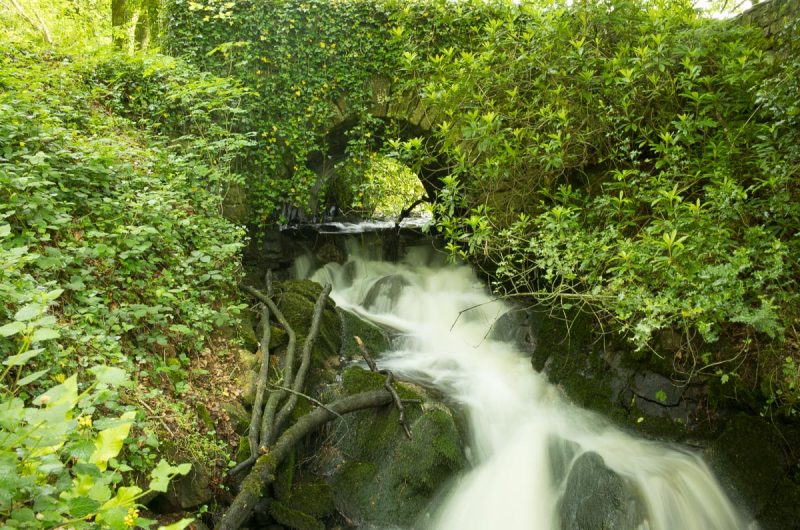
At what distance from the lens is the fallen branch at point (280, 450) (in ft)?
10.8

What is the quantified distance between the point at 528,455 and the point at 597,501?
2.59 feet

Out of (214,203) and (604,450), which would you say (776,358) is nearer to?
(604,450)

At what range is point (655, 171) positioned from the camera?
5207 millimetres

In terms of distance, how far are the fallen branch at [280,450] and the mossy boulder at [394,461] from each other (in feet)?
0.70

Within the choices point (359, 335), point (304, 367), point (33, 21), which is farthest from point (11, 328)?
point (33, 21)

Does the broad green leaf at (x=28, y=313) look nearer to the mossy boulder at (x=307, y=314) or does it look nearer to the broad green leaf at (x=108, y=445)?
the broad green leaf at (x=108, y=445)

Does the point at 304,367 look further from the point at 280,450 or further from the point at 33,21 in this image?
the point at 33,21

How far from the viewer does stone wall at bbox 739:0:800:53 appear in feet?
13.3

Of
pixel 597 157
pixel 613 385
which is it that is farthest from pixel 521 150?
pixel 613 385

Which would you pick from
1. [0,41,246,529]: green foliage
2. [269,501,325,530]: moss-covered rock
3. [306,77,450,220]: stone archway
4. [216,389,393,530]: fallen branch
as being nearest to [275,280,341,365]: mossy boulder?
[0,41,246,529]: green foliage

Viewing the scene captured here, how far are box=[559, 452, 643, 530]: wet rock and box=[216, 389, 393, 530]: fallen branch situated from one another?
5.80 ft

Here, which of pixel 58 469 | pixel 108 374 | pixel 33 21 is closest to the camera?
pixel 58 469

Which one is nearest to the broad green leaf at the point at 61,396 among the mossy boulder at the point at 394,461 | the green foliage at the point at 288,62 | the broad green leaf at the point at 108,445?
the broad green leaf at the point at 108,445

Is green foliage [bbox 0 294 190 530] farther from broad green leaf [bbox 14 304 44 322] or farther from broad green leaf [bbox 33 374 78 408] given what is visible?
broad green leaf [bbox 14 304 44 322]
